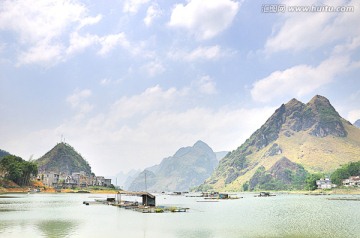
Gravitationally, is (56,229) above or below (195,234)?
above

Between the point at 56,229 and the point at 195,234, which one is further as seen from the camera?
the point at 56,229

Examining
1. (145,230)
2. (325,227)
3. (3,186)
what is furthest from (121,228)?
(3,186)

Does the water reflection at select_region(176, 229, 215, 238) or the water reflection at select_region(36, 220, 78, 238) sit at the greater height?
the water reflection at select_region(36, 220, 78, 238)

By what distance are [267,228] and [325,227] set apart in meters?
10.4

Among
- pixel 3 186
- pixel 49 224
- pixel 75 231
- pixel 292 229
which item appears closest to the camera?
pixel 75 231

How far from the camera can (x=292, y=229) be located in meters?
57.0

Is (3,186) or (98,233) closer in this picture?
(98,233)

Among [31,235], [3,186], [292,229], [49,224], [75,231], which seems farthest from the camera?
[3,186]

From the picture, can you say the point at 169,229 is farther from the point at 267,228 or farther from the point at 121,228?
the point at 267,228

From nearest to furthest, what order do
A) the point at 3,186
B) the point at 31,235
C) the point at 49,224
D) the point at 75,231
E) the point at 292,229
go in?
1. the point at 31,235
2. the point at 75,231
3. the point at 292,229
4. the point at 49,224
5. the point at 3,186

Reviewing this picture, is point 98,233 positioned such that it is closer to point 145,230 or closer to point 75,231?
point 75,231

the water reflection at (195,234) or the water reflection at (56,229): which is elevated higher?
the water reflection at (56,229)

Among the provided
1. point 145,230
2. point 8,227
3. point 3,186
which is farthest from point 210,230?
point 3,186

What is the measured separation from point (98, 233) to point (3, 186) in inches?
6709
